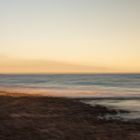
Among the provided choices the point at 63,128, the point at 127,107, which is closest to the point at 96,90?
the point at 127,107

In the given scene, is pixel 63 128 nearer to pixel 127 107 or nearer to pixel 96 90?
→ pixel 127 107

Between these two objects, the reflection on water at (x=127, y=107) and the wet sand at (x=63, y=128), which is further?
the reflection on water at (x=127, y=107)

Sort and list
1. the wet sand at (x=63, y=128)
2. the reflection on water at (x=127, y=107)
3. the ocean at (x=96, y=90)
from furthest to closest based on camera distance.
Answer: the ocean at (x=96, y=90) → the reflection on water at (x=127, y=107) → the wet sand at (x=63, y=128)

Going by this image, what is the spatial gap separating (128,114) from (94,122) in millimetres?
5151

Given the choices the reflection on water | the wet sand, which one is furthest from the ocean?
the wet sand

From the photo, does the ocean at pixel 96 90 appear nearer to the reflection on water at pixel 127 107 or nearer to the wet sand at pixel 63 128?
the reflection on water at pixel 127 107

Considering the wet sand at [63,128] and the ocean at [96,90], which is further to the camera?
the ocean at [96,90]

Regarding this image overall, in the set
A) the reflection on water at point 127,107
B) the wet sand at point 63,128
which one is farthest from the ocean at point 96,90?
the wet sand at point 63,128

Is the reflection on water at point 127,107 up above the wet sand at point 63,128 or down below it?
below

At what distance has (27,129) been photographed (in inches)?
573

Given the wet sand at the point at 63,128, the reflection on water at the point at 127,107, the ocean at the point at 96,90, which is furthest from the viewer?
the ocean at the point at 96,90

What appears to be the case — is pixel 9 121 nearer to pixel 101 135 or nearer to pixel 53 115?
pixel 53 115

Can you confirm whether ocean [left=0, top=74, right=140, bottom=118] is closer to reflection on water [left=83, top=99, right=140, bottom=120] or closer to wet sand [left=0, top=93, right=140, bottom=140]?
reflection on water [left=83, top=99, right=140, bottom=120]

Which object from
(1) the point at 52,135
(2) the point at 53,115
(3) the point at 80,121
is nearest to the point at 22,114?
(2) the point at 53,115
